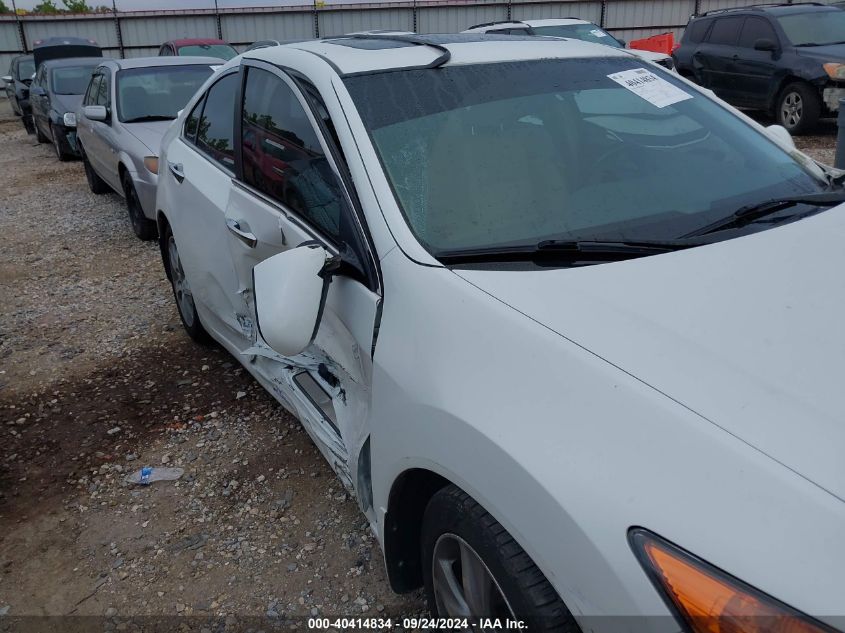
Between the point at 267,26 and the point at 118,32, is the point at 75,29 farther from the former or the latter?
the point at 267,26

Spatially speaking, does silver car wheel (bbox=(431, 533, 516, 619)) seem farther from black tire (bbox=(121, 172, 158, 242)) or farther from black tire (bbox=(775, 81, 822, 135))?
black tire (bbox=(775, 81, 822, 135))

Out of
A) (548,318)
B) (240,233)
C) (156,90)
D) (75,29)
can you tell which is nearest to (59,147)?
(156,90)

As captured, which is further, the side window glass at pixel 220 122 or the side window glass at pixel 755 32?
the side window glass at pixel 755 32

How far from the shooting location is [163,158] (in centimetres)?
410

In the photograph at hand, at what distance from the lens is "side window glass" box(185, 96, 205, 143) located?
12.6ft

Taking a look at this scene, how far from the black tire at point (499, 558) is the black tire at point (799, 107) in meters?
9.69

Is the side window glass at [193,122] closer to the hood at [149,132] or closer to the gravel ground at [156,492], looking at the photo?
the gravel ground at [156,492]

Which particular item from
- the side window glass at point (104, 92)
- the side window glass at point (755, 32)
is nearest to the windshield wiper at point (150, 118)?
the side window glass at point (104, 92)

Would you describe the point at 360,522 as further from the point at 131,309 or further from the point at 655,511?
the point at 131,309

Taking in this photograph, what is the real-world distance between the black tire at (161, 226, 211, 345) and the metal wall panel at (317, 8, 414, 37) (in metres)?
20.0

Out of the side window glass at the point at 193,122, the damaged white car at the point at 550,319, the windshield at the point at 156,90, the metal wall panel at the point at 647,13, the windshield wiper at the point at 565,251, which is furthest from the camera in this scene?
the metal wall panel at the point at 647,13

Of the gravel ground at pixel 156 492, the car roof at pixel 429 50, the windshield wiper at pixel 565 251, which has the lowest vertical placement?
the gravel ground at pixel 156 492

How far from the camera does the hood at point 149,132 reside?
21.5 feet

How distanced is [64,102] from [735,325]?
12252 millimetres
